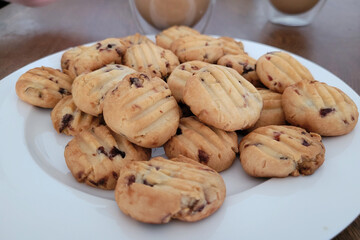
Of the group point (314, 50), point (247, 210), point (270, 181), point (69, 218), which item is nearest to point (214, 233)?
point (247, 210)

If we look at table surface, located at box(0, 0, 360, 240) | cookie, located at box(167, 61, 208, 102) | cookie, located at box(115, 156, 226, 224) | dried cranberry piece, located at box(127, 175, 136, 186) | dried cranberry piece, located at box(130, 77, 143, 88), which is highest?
dried cranberry piece, located at box(130, 77, 143, 88)

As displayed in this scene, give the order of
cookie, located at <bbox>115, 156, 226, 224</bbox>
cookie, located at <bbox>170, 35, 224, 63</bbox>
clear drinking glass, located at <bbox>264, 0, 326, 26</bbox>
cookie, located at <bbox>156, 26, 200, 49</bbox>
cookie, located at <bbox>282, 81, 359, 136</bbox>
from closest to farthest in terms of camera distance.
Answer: cookie, located at <bbox>115, 156, 226, 224</bbox> → cookie, located at <bbox>282, 81, 359, 136</bbox> → cookie, located at <bbox>170, 35, 224, 63</bbox> → cookie, located at <bbox>156, 26, 200, 49</bbox> → clear drinking glass, located at <bbox>264, 0, 326, 26</bbox>

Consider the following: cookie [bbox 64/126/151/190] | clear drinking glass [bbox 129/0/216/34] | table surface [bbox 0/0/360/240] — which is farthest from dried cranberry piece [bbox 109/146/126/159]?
clear drinking glass [bbox 129/0/216/34]

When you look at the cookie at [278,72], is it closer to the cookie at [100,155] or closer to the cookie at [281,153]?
the cookie at [281,153]

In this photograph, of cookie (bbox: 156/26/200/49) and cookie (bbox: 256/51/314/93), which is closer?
cookie (bbox: 256/51/314/93)

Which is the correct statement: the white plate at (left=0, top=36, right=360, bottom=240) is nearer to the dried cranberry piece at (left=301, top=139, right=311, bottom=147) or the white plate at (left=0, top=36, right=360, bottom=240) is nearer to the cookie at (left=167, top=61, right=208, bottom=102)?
the dried cranberry piece at (left=301, top=139, right=311, bottom=147)

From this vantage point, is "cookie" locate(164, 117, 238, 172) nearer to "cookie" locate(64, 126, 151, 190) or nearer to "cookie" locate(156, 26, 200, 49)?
"cookie" locate(64, 126, 151, 190)

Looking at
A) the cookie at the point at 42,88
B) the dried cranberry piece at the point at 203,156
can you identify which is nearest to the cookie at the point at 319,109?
the dried cranberry piece at the point at 203,156

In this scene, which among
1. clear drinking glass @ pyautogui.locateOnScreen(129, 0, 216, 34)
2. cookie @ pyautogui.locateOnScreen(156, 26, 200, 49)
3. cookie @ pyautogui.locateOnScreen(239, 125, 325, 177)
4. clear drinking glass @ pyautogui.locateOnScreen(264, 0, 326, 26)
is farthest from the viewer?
clear drinking glass @ pyautogui.locateOnScreen(264, 0, 326, 26)

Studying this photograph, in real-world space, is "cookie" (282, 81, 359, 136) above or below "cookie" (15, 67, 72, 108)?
above
